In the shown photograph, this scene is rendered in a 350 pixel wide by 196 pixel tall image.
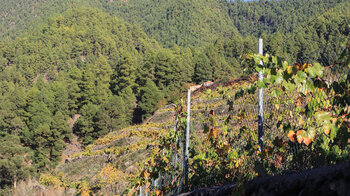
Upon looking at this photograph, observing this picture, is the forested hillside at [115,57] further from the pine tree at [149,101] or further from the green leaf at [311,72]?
the green leaf at [311,72]

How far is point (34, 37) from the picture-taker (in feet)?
278

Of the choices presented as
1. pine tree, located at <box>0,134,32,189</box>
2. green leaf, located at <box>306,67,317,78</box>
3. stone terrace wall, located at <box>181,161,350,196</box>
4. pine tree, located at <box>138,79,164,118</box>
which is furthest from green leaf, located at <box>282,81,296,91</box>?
pine tree, located at <box>138,79,164,118</box>

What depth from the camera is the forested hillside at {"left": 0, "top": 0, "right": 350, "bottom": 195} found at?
28.0m

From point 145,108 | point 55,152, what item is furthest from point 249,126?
point 55,152

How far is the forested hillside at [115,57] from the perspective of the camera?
2797 cm

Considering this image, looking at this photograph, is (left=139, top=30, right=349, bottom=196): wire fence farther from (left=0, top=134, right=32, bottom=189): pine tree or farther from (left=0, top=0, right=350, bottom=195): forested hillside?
(left=0, top=134, right=32, bottom=189): pine tree

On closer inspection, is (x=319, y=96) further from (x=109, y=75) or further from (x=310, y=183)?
(x=109, y=75)

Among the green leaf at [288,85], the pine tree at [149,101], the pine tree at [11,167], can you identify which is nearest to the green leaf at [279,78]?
the green leaf at [288,85]

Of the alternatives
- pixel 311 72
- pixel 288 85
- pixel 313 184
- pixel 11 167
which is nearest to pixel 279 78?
pixel 288 85

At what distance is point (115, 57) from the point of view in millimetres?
82812

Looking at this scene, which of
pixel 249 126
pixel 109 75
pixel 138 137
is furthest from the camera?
pixel 109 75

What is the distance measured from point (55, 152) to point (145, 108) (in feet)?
33.8

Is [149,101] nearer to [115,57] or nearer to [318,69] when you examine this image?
[318,69]

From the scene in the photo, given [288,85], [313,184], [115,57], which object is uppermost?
[115,57]
